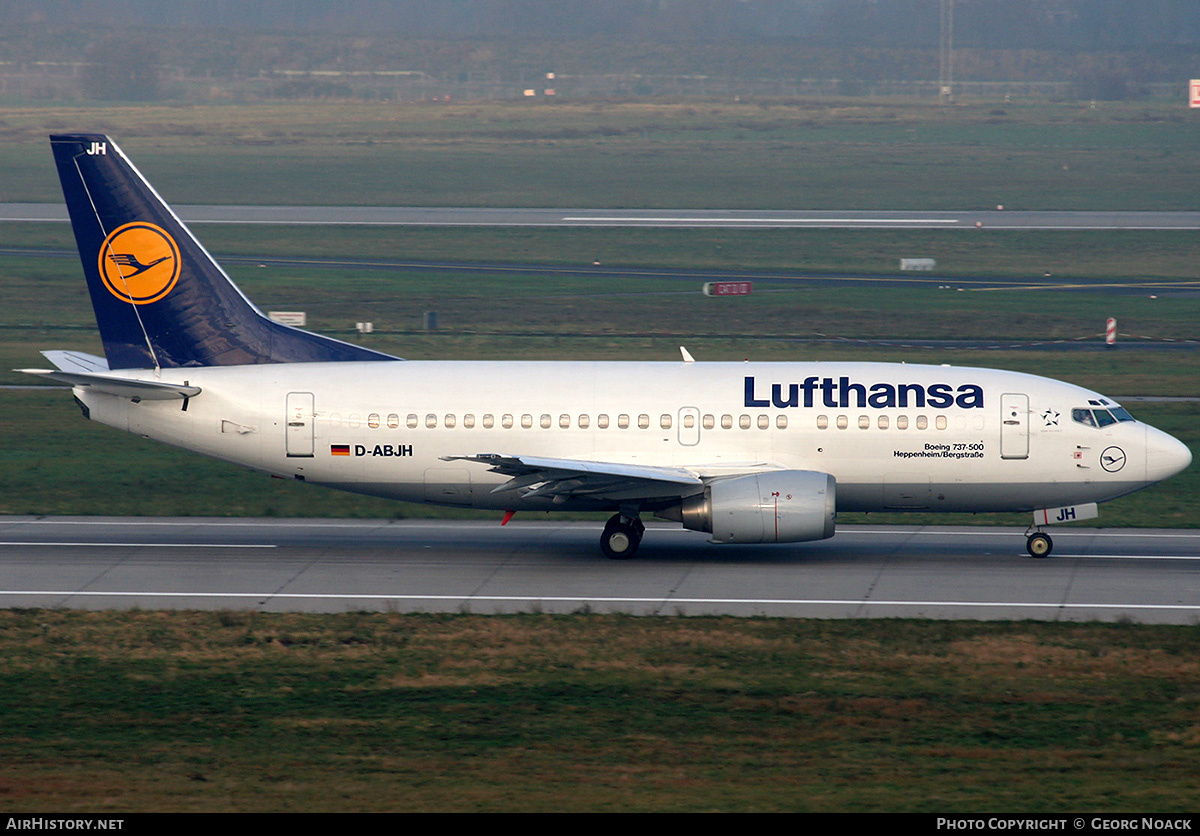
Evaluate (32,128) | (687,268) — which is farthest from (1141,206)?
(32,128)

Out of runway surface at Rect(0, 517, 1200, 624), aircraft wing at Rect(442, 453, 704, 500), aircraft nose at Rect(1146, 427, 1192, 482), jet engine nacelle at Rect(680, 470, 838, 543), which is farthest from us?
aircraft nose at Rect(1146, 427, 1192, 482)

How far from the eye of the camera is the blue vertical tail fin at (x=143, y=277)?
3291 centimetres

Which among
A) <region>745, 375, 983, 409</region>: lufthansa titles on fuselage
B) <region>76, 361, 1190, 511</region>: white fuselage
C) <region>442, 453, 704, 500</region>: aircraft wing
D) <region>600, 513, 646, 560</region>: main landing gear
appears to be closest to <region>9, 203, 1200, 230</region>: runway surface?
<region>76, 361, 1190, 511</region>: white fuselage

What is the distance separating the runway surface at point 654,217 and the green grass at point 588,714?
72883mm

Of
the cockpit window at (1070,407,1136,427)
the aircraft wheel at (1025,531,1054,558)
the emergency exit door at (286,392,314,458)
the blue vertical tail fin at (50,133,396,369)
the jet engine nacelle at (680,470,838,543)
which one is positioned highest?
the blue vertical tail fin at (50,133,396,369)

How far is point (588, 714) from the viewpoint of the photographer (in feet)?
69.4

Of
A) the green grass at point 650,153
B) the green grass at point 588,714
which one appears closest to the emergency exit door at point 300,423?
the green grass at point 588,714

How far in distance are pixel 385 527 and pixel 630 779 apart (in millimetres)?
19069

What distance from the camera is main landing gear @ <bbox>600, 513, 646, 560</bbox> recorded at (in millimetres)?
32250

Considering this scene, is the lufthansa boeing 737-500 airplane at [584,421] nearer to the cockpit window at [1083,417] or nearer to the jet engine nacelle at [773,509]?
the cockpit window at [1083,417]

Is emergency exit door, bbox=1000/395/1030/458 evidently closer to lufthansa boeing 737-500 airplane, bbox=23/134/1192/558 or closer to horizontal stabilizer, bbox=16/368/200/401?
lufthansa boeing 737-500 airplane, bbox=23/134/1192/558

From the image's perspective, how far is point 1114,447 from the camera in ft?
105

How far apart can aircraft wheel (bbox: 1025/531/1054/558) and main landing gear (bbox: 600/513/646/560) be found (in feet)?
30.2

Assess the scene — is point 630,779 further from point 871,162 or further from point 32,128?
point 32,128
